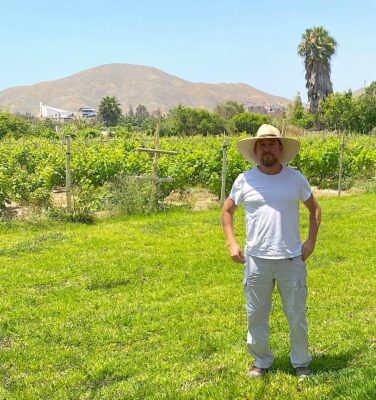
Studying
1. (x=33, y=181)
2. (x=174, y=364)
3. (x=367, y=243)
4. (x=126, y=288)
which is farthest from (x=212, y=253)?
(x=33, y=181)

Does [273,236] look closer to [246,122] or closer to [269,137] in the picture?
[269,137]

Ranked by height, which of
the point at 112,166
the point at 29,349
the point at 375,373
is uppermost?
the point at 112,166

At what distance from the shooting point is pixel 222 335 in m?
4.10

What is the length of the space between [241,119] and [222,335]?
50.0 m

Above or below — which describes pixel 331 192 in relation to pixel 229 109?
below

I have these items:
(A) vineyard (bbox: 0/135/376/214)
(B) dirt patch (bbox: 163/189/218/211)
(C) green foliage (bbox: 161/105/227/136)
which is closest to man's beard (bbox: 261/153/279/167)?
(A) vineyard (bbox: 0/135/376/214)

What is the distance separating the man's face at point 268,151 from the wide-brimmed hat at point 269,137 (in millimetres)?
36

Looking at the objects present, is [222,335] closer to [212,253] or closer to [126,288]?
[126,288]

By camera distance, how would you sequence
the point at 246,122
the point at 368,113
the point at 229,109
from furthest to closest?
the point at 229,109
the point at 246,122
the point at 368,113

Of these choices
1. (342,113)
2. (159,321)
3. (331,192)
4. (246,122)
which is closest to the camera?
(159,321)

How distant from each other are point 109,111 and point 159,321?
77288 mm

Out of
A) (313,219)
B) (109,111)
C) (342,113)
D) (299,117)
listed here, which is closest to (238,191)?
(313,219)

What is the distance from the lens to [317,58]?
48.7 metres

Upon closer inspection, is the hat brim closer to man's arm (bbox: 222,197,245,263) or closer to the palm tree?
man's arm (bbox: 222,197,245,263)
